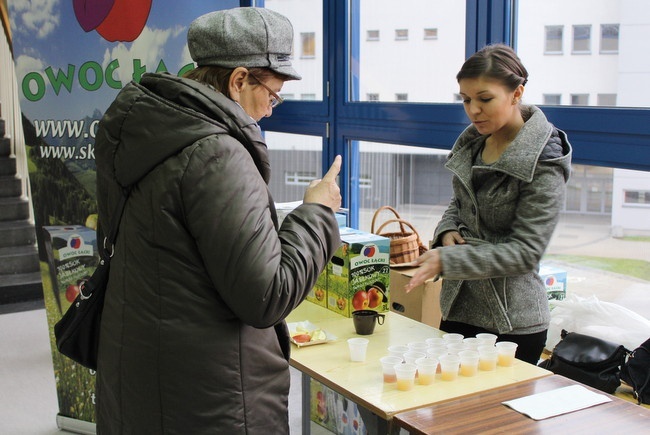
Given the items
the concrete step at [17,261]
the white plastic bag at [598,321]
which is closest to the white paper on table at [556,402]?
the white plastic bag at [598,321]

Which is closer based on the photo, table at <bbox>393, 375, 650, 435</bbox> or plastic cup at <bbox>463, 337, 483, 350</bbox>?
table at <bbox>393, 375, 650, 435</bbox>

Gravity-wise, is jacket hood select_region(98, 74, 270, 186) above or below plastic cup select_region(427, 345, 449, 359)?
above

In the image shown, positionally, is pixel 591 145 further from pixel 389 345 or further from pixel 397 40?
pixel 397 40

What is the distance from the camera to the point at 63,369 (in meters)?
3.53

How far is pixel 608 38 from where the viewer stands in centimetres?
242

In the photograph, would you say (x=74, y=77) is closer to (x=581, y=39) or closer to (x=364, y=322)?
(x=364, y=322)

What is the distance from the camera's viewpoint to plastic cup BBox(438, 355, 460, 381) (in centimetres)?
195

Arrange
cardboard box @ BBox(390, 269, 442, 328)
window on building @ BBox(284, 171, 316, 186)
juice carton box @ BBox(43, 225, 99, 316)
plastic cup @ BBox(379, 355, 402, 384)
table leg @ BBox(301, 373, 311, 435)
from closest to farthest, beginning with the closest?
plastic cup @ BBox(379, 355, 402, 384) < cardboard box @ BBox(390, 269, 442, 328) < table leg @ BBox(301, 373, 311, 435) < juice carton box @ BBox(43, 225, 99, 316) < window on building @ BBox(284, 171, 316, 186)

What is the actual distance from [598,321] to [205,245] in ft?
5.73

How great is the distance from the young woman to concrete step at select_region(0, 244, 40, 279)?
Answer: 4793mm

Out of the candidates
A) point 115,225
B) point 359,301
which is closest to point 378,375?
point 359,301

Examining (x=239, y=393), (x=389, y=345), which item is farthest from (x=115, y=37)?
(x=239, y=393)

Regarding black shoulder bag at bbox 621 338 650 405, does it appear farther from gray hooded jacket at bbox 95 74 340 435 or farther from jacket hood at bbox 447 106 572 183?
gray hooded jacket at bbox 95 74 340 435

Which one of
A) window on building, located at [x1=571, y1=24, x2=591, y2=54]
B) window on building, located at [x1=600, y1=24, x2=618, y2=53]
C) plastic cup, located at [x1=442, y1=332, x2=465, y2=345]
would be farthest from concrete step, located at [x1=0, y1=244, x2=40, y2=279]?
window on building, located at [x1=600, y1=24, x2=618, y2=53]
